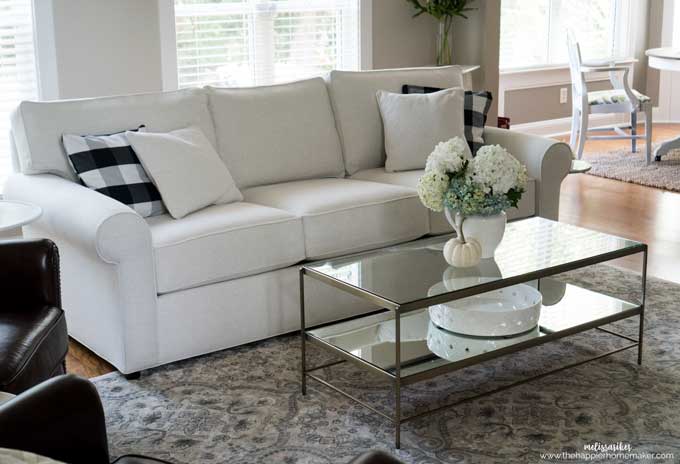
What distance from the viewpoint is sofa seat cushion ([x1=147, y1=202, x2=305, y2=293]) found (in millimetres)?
3412

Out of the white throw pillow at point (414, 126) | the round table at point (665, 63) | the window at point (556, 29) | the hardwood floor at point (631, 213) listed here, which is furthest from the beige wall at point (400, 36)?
the white throw pillow at point (414, 126)

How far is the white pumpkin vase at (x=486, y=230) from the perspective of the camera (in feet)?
10.7

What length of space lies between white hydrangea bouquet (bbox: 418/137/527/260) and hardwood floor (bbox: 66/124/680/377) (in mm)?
1588

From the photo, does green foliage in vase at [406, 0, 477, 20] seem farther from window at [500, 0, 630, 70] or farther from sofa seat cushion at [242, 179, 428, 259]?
sofa seat cushion at [242, 179, 428, 259]

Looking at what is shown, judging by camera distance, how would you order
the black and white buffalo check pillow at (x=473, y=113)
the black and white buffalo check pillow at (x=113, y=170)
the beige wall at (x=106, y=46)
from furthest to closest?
1. the beige wall at (x=106, y=46)
2. the black and white buffalo check pillow at (x=473, y=113)
3. the black and white buffalo check pillow at (x=113, y=170)

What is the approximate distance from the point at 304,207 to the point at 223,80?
92.0 inches

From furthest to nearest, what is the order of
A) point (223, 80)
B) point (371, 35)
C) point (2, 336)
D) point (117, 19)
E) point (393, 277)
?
1. point (371, 35)
2. point (223, 80)
3. point (117, 19)
4. point (393, 277)
5. point (2, 336)

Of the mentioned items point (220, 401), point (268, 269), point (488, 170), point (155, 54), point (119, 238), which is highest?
point (155, 54)

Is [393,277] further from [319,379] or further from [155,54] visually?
[155,54]

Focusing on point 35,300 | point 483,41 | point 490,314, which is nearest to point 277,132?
point 490,314

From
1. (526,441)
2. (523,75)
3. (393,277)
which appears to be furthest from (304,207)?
(523,75)

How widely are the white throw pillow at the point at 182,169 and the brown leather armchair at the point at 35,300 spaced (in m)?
0.85

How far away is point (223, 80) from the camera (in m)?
5.91

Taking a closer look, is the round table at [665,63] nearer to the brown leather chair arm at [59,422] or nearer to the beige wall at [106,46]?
the beige wall at [106,46]
